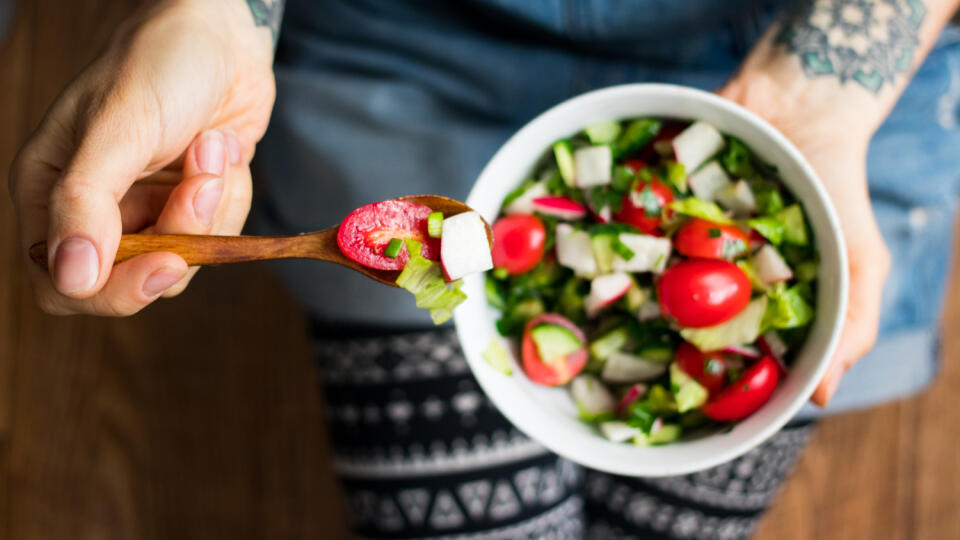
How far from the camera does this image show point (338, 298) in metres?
1.27

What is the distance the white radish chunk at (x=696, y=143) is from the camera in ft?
3.07

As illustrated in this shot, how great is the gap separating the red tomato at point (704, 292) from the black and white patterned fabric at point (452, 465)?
0.44 m

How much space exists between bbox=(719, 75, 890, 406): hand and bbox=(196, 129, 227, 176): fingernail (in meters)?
0.72

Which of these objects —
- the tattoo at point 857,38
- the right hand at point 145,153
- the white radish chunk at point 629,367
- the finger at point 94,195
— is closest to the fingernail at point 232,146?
the right hand at point 145,153

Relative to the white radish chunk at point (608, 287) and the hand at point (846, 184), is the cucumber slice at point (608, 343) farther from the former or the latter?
the hand at point (846, 184)

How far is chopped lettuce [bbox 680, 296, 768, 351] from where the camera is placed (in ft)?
3.05

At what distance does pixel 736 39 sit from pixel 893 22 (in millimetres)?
254

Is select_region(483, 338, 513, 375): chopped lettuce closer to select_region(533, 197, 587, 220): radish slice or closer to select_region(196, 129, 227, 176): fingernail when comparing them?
select_region(533, 197, 587, 220): radish slice

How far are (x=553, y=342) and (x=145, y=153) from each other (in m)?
0.56

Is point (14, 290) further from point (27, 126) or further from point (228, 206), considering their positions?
point (228, 206)

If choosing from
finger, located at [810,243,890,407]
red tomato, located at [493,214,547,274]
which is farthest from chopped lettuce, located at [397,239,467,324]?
finger, located at [810,243,890,407]

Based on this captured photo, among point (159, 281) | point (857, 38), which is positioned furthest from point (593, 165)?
point (159, 281)

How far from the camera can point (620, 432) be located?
945 millimetres

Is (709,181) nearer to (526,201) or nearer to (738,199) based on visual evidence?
(738,199)
